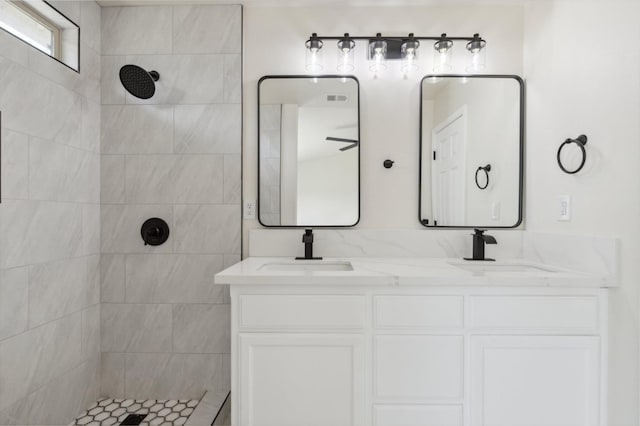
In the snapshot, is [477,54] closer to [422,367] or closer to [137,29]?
[422,367]

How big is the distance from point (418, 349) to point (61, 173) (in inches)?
76.2

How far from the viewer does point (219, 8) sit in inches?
74.6

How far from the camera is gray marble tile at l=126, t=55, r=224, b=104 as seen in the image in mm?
1901

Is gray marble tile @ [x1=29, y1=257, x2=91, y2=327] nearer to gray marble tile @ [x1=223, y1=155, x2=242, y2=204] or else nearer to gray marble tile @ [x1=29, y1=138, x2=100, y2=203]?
gray marble tile @ [x1=29, y1=138, x2=100, y2=203]

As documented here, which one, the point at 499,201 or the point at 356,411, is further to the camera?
the point at 499,201

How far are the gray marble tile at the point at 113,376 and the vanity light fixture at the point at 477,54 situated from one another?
2.70 meters

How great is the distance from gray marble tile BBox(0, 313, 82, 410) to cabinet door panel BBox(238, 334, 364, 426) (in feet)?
3.33

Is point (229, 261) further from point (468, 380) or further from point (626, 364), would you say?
point (626, 364)

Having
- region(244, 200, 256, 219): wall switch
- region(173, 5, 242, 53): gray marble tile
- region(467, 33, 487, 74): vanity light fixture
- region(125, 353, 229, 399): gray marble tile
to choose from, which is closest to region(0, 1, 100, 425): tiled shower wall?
region(125, 353, 229, 399): gray marble tile

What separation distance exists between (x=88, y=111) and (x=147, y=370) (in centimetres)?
156

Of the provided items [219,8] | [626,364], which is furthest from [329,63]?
[626,364]

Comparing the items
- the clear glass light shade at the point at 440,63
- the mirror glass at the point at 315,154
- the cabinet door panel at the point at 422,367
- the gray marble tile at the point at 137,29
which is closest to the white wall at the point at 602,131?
the clear glass light shade at the point at 440,63

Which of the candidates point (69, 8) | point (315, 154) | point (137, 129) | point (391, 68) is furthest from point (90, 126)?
point (391, 68)

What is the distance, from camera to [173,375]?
1896 millimetres
